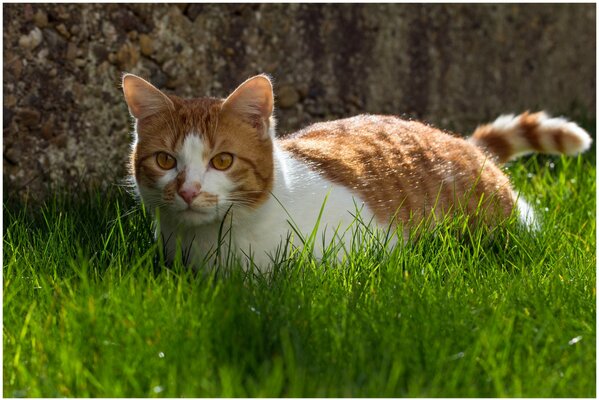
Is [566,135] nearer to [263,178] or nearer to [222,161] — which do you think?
[263,178]

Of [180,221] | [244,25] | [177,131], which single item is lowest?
[180,221]

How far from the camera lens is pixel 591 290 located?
2.40 meters

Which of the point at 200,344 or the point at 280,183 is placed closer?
the point at 200,344

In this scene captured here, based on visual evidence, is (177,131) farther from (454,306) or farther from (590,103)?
(590,103)

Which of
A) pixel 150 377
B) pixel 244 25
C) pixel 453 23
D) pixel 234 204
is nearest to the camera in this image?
pixel 150 377

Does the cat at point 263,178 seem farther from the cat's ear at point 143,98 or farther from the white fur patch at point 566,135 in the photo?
the white fur patch at point 566,135

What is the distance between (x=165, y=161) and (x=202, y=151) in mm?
144

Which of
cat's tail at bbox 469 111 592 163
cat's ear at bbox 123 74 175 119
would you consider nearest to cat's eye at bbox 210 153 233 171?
cat's ear at bbox 123 74 175 119

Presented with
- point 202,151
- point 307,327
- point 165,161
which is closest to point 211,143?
point 202,151

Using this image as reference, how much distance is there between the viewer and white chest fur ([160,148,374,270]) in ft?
8.71

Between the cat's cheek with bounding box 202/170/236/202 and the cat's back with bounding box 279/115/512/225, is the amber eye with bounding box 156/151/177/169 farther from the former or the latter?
the cat's back with bounding box 279/115/512/225

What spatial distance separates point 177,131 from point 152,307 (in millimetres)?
698

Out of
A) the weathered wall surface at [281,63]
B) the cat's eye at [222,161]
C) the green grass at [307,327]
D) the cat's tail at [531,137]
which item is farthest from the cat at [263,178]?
the weathered wall surface at [281,63]

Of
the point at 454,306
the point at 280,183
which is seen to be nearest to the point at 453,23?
the point at 280,183
